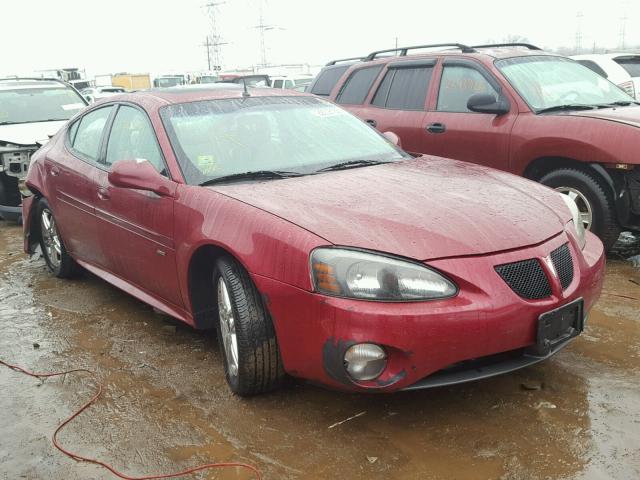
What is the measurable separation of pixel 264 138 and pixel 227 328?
3.88 ft

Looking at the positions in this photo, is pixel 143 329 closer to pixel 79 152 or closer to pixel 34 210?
pixel 79 152

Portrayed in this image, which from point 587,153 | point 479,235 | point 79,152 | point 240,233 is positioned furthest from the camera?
point 587,153

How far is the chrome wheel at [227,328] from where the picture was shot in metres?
3.39

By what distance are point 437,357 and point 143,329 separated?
2389 millimetres

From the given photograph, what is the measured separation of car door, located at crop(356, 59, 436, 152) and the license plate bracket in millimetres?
3831

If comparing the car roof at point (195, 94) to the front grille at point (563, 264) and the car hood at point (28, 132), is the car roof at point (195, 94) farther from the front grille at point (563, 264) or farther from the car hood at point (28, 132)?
the car hood at point (28, 132)

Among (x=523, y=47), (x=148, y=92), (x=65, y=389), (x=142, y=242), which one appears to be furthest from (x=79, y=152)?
(x=523, y=47)

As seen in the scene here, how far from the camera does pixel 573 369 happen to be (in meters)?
3.61

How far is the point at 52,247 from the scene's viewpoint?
576 cm

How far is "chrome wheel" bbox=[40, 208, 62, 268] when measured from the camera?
5613mm

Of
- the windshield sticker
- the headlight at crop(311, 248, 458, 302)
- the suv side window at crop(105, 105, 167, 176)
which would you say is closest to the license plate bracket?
the headlight at crop(311, 248, 458, 302)

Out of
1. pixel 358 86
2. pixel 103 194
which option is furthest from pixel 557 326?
pixel 358 86

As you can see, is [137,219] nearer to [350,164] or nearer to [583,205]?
[350,164]

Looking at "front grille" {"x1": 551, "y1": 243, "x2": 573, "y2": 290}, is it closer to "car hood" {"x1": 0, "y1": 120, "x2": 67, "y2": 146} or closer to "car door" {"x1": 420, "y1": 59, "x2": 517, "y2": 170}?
"car door" {"x1": 420, "y1": 59, "x2": 517, "y2": 170}
